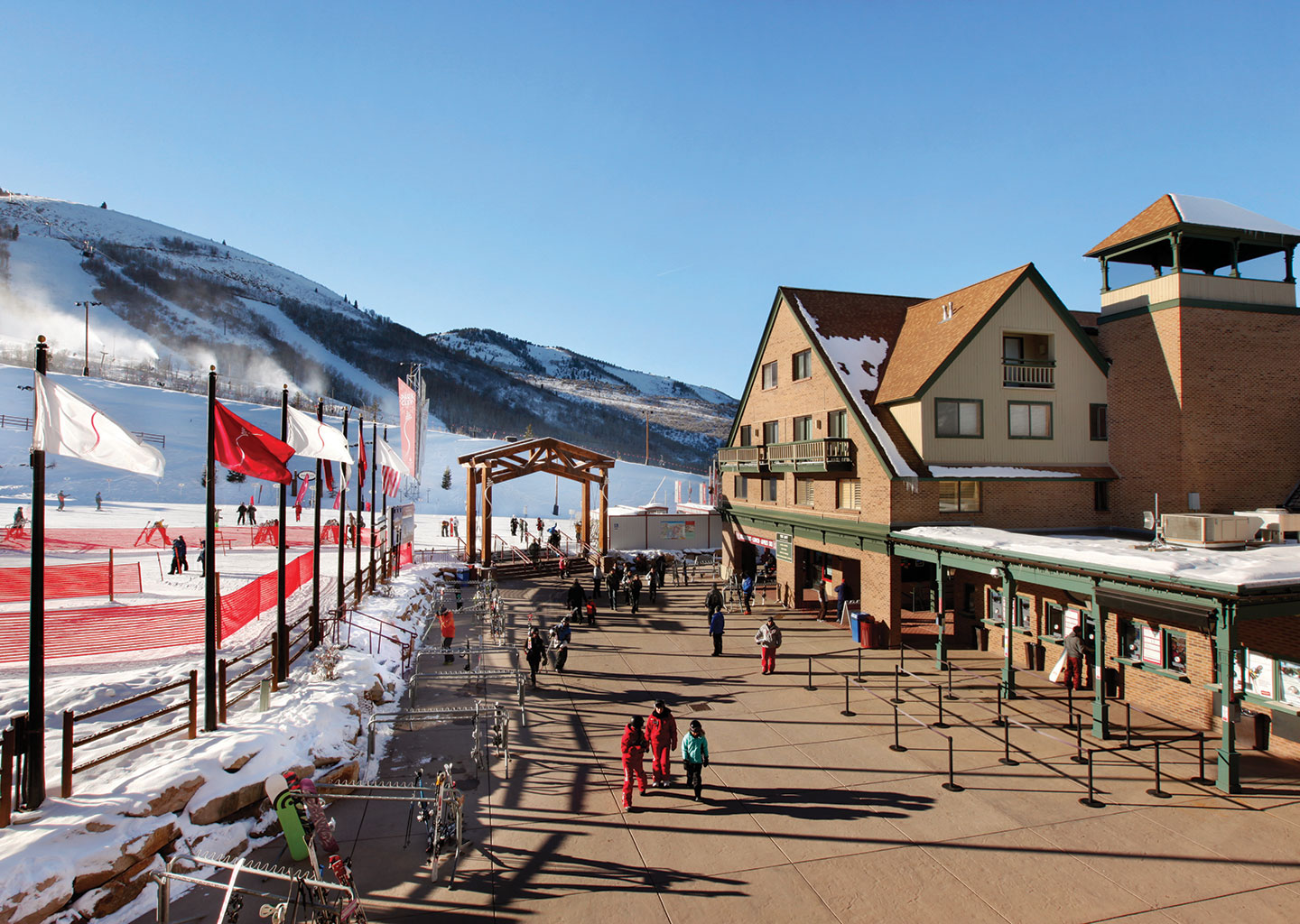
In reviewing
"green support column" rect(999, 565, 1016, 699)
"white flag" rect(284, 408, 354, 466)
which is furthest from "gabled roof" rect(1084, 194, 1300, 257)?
"white flag" rect(284, 408, 354, 466)

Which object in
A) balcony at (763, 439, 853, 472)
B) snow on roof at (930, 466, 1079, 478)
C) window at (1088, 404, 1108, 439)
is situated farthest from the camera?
balcony at (763, 439, 853, 472)

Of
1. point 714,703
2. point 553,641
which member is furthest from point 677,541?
point 714,703

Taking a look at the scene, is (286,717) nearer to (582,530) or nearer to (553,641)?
(553,641)

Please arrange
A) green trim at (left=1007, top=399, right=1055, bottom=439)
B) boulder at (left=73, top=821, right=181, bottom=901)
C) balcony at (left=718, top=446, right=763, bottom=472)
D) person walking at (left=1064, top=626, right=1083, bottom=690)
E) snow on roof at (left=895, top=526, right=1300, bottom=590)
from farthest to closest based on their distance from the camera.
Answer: balcony at (left=718, top=446, right=763, bottom=472) → green trim at (left=1007, top=399, right=1055, bottom=439) → person walking at (left=1064, top=626, right=1083, bottom=690) → snow on roof at (left=895, top=526, right=1300, bottom=590) → boulder at (left=73, top=821, right=181, bottom=901)

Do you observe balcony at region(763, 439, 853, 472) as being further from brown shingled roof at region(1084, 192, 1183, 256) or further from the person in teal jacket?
the person in teal jacket

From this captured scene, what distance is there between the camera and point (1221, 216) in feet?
64.6

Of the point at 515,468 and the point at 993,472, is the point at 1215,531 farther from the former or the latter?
the point at 515,468

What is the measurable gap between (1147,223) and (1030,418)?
6349 millimetres

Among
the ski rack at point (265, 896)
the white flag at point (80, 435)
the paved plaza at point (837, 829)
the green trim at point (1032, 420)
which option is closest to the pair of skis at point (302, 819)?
the ski rack at point (265, 896)

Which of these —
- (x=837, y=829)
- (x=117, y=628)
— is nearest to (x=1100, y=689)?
(x=837, y=829)

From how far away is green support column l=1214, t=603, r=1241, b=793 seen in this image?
1107 cm

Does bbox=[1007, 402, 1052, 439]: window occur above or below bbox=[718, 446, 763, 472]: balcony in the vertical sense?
above

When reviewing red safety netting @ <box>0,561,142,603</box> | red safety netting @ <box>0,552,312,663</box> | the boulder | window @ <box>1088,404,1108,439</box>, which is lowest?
the boulder

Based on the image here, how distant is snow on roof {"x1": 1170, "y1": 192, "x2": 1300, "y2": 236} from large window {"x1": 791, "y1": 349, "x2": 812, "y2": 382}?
11.7m
